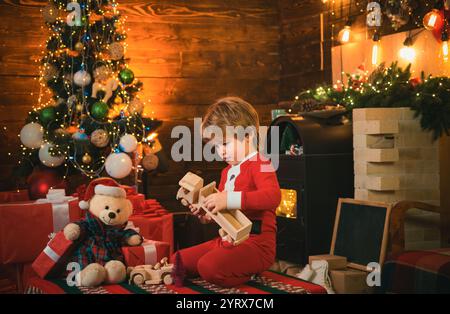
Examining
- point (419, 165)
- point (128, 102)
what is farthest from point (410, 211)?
point (128, 102)

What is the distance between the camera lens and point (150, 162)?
5070 millimetres

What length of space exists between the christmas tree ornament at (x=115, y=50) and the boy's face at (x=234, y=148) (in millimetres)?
2247

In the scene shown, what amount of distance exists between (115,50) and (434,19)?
2.15 metres

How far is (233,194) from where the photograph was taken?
104 inches

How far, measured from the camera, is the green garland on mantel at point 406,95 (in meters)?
3.85

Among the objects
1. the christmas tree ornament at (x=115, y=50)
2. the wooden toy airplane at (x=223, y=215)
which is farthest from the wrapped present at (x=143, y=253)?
the christmas tree ornament at (x=115, y=50)

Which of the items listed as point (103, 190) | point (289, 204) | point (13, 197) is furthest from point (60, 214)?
point (289, 204)

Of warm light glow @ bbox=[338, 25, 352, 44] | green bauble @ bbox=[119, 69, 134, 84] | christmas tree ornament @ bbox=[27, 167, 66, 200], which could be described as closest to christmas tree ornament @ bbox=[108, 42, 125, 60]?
green bauble @ bbox=[119, 69, 134, 84]

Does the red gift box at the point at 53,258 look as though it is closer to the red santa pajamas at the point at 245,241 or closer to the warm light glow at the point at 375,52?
the red santa pajamas at the point at 245,241

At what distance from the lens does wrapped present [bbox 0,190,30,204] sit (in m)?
4.41

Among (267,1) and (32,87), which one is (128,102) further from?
(267,1)

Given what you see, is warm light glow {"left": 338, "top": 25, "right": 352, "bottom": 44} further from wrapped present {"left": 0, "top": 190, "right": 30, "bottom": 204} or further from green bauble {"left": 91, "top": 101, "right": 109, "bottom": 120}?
wrapped present {"left": 0, "top": 190, "right": 30, "bottom": 204}
